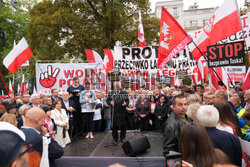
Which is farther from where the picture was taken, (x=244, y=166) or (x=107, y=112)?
(x=107, y=112)

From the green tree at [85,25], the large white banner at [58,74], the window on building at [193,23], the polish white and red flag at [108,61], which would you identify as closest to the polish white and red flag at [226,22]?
the polish white and red flag at [108,61]

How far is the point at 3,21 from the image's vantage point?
22625 mm

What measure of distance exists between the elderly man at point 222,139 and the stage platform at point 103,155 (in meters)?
2.39

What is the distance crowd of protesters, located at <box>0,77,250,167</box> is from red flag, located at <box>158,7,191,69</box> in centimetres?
122

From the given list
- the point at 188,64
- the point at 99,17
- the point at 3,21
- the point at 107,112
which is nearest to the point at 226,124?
the point at 107,112

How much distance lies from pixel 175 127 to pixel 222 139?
0.65 metres

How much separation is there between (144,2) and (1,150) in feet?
56.0

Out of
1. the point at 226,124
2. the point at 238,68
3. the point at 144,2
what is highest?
the point at 144,2

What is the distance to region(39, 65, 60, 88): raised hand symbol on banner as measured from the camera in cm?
891

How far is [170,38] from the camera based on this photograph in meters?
5.77

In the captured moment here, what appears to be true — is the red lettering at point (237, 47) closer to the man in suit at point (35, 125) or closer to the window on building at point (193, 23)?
the man in suit at point (35, 125)

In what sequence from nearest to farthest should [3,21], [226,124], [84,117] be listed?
1. [226,124]
2. [84,117]
3. [3,21]

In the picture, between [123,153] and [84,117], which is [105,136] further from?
[123,153]

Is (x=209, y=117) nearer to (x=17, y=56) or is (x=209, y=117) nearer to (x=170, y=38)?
(x=170, y=38)
